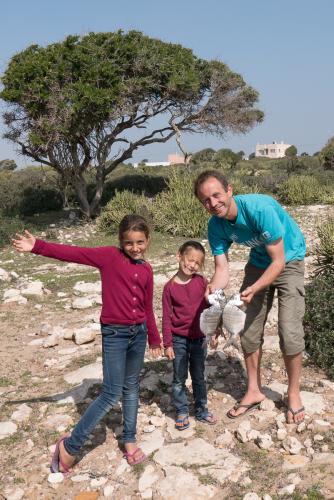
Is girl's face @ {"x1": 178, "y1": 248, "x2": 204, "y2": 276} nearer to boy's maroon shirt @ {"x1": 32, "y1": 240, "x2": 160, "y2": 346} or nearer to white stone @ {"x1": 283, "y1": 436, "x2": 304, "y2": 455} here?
boy's maroon shirt @ {"x1": 32, "y1": 240, "x2": 160, "y2": 346}

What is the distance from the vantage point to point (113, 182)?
750 inches

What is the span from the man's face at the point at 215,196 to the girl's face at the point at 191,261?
32 centimetres

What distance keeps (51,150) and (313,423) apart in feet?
40.3

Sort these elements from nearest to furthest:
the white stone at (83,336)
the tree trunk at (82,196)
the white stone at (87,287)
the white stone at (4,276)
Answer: the white stone at (83,336) < the white stone at (87,287) < the white stone at (4,276) < the tree trunk at (82,196)

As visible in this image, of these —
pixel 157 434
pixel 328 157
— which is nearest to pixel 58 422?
pixel 157 434

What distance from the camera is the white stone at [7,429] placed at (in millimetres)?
3557

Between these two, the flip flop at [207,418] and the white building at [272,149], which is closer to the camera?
the flip flop at [207,418]

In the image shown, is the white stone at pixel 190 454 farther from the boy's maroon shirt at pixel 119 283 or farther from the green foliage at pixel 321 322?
the green foliage at pixel 321 322

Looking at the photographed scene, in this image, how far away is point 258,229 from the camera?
303 centimetres

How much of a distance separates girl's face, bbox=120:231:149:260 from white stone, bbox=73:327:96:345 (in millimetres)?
2270

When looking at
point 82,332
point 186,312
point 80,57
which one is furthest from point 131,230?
point 80,57

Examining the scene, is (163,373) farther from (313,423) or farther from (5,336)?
(5,336)

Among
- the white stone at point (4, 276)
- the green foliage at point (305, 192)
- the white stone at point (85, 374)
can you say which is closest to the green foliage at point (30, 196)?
the green foliage at point (305, 192)

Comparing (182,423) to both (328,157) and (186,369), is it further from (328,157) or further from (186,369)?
(328,157)
